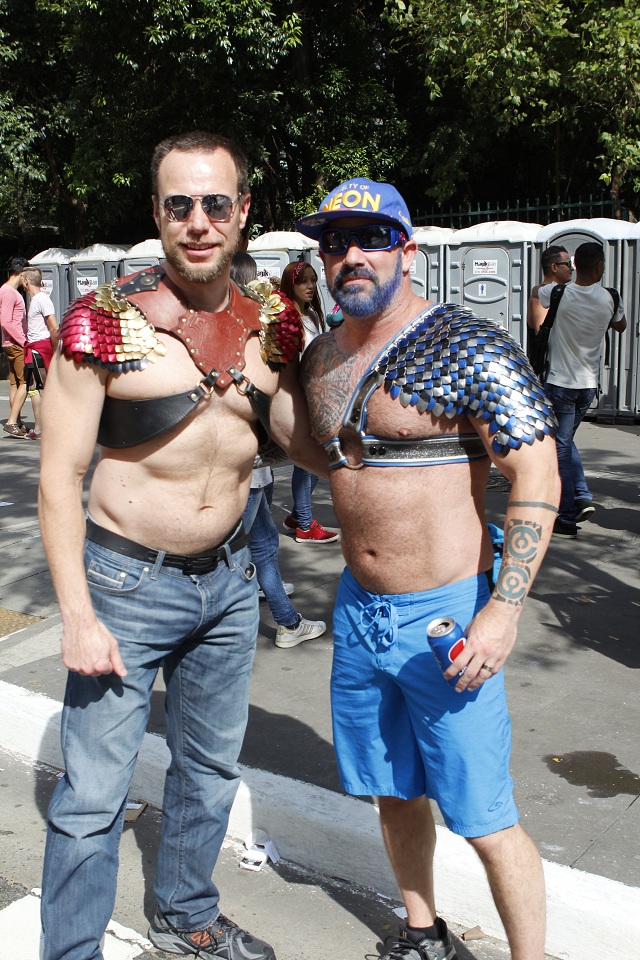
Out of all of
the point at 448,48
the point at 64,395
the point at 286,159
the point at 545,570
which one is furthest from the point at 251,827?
the point at 286,159

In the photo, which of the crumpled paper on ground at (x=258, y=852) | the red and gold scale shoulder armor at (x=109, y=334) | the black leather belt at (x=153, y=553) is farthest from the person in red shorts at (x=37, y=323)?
the red and gold scale shoulder armor at (x=109, y=334)

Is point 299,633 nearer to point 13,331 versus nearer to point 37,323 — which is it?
point 37,323

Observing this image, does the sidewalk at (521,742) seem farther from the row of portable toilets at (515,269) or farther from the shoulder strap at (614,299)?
the row of portable toilets at (515,269)

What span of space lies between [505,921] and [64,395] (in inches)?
67.8

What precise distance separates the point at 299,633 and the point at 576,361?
3297mm

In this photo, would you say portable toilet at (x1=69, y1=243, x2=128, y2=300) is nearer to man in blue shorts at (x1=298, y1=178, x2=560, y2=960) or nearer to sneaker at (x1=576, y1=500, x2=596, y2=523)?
sneaker at (x1=576, y1=500, x2=596, y2=523)

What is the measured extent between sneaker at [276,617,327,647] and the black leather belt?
95.6 inches

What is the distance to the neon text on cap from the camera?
2504 millimetres

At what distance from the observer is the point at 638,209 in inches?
613

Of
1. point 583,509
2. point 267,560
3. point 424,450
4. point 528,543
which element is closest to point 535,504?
point 528,543

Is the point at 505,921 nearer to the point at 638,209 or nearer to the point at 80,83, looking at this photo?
the point at 638,209

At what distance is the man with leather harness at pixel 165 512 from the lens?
8.06 ft

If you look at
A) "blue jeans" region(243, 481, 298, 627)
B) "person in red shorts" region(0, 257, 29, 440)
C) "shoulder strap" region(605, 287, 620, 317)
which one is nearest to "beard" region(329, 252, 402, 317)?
"blue jeans" region(243, 481, 298, 627)

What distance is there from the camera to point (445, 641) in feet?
7.59
